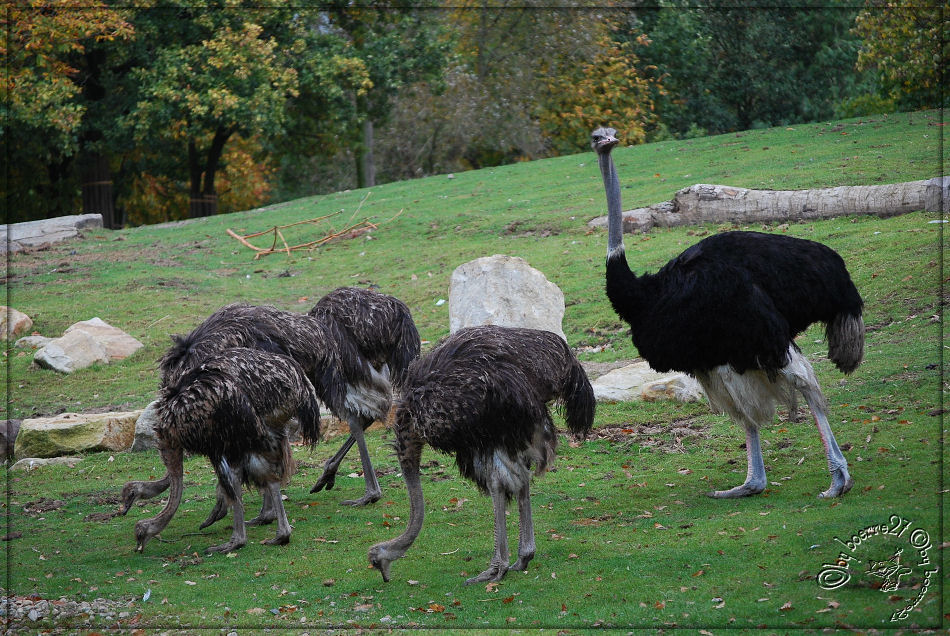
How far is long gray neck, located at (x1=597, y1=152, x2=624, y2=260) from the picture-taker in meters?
7.62


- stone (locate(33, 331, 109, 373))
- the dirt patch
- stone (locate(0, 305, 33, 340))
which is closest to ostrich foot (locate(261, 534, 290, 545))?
the dirt patch

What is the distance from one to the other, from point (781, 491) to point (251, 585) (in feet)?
12.4

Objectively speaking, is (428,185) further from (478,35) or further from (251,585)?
(251,585)

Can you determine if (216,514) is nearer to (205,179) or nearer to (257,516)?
(257,516)

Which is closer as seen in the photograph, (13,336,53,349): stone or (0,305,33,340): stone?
(13,336,53,349): stone

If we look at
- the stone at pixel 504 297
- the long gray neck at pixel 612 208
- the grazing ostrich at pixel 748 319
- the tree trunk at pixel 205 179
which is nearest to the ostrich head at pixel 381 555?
the grazing ostrich at pixel 748 319

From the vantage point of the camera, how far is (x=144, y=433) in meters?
10.2

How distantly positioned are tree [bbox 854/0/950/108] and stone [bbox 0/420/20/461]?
544 inches

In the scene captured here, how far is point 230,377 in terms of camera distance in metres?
7.02

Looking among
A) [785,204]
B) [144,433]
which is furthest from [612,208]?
[785,204]

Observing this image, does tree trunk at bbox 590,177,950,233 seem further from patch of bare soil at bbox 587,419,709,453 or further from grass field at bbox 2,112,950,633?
patch of bare soil at bbox 587,419,709,453

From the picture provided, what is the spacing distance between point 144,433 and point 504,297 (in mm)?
4281

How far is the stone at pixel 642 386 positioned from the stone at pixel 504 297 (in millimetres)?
1399

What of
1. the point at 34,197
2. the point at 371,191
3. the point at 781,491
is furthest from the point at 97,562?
the point at 34,197
